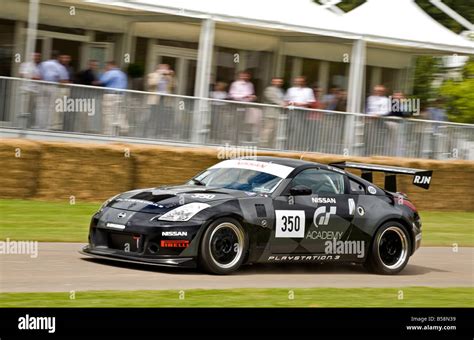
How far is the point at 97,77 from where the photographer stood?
20.9 m

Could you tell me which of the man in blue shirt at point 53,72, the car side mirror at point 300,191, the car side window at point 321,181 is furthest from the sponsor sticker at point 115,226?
the man in blue shirt at point 53,72

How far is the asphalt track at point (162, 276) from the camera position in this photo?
1055 cm

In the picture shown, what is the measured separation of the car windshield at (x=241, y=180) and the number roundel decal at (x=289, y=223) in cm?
35

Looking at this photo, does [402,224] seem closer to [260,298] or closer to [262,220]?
[262,220]

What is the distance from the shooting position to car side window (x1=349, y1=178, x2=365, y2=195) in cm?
1348

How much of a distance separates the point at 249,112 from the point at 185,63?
554 cm

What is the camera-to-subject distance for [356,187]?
13.6 m

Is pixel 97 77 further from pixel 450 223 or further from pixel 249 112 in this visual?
pixel 450 223

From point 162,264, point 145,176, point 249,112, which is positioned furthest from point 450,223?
point 162,264

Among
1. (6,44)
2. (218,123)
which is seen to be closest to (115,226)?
(218,123)

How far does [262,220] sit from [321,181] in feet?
4.54

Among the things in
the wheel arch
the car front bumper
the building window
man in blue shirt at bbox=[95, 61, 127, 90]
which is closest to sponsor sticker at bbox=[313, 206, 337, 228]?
the wheel arch

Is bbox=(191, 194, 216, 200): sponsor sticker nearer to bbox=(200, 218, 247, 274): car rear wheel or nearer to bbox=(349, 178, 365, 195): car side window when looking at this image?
bbox=(200, 218, 247, 274): car rear wheel

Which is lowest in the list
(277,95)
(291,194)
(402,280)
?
A: (402,280)
